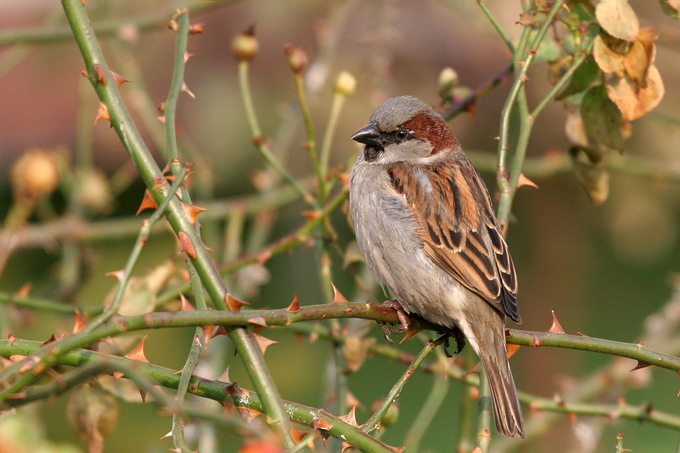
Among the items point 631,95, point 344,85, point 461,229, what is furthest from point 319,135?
point 631,95

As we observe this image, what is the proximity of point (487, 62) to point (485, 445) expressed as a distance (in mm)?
2567

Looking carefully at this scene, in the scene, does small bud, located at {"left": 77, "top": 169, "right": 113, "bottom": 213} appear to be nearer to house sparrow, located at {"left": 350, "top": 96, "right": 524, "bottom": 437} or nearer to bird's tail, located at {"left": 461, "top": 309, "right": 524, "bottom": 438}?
house sparrow, located at {"left": 350, "top": 96, "right": 524, "bottom": 437}

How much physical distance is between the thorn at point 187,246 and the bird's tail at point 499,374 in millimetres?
829

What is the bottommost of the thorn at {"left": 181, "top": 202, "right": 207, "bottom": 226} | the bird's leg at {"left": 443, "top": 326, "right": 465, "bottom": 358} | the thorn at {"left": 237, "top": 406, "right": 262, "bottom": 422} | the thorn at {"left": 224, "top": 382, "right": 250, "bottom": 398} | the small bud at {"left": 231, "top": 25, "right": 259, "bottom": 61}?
the bird's leg at {"left": 443, "top": 326, "right": 465, "bottom": 358}

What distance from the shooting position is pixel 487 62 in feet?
13.0

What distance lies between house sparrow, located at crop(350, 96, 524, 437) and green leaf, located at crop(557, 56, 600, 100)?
1.32 feet

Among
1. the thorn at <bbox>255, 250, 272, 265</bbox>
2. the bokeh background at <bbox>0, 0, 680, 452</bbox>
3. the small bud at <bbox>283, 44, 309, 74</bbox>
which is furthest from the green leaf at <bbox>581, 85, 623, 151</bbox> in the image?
the thorn at <bbox>255, 250, 272, 265</bbox>

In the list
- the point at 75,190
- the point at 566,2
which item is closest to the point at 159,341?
the point at 75,190

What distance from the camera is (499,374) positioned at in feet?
6.69

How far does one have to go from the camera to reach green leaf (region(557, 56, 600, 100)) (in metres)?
2.01

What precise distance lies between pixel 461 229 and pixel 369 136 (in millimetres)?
396

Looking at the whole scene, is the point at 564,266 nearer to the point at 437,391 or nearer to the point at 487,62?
the point at 487,62

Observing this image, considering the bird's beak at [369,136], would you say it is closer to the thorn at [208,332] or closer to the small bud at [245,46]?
the small bud at [245,46]

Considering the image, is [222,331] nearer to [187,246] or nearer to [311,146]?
[187,246]
